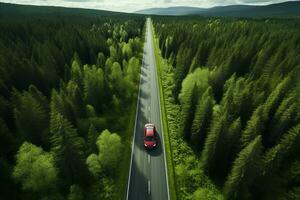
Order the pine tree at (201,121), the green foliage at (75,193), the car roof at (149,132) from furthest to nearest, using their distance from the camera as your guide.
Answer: the car roof at (149,132)
the pine tree at (201,121)
the green foliage at (75,193)

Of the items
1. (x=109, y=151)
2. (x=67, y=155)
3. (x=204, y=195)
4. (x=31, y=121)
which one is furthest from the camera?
(x=31, y=121)

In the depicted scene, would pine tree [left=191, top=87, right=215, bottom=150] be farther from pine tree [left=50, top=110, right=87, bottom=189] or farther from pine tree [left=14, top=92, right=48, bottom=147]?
pine tree [left=14, top=92, right=48, bottom=147]

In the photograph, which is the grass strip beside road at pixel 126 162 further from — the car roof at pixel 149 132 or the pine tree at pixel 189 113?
the pine tree at pixel 189 113

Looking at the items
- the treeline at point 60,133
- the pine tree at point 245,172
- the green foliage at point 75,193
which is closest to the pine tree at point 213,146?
the pine tree at point 245,172

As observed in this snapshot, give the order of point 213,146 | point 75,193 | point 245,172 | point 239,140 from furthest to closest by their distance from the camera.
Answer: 1. point 239,140
2. point 213,146
3. point 75,193
4. point 245,172

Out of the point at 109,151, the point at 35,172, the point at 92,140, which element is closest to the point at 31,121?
the point at 35,172

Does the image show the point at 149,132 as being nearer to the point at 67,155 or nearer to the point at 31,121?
the point at 67,155

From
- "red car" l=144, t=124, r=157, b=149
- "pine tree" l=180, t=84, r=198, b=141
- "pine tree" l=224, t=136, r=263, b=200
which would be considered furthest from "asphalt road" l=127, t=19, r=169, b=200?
"pine tree" l=224, t=136, r=263, b=200
